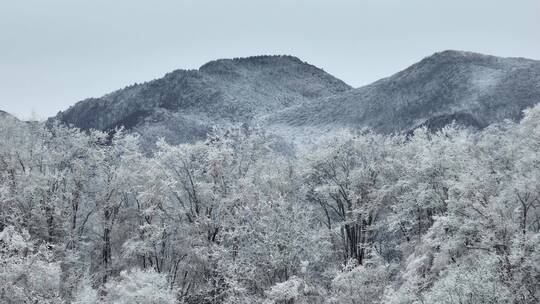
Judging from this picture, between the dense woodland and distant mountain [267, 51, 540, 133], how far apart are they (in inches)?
2872

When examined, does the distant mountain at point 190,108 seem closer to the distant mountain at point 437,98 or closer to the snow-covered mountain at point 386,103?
the snow-covered mountain at point 386,103

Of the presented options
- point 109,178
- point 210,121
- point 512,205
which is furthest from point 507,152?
point 210,121

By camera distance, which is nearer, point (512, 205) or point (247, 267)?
point (512, 205)

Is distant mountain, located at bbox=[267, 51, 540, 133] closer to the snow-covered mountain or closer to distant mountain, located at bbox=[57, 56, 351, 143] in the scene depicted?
the snow-covered mountain

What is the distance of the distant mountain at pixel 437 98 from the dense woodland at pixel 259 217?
72946mm

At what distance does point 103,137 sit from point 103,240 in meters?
9.90

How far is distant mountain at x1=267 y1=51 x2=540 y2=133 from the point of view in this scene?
413ft

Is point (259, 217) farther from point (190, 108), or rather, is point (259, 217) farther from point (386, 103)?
point (190, 108)

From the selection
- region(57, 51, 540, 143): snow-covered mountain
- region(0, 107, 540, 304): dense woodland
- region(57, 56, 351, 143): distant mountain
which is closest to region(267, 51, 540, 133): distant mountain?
region(57, 51, 540, 143): snow-covered mountain

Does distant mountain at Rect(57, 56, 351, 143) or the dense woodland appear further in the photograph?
distant mountain at Rect(57, 56, 351, 143)

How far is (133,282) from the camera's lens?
37.3 meters

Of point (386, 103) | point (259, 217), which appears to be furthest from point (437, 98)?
point (259, 217)

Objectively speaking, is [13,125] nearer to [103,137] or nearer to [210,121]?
[103,137]

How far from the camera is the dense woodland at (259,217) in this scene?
114 feet
